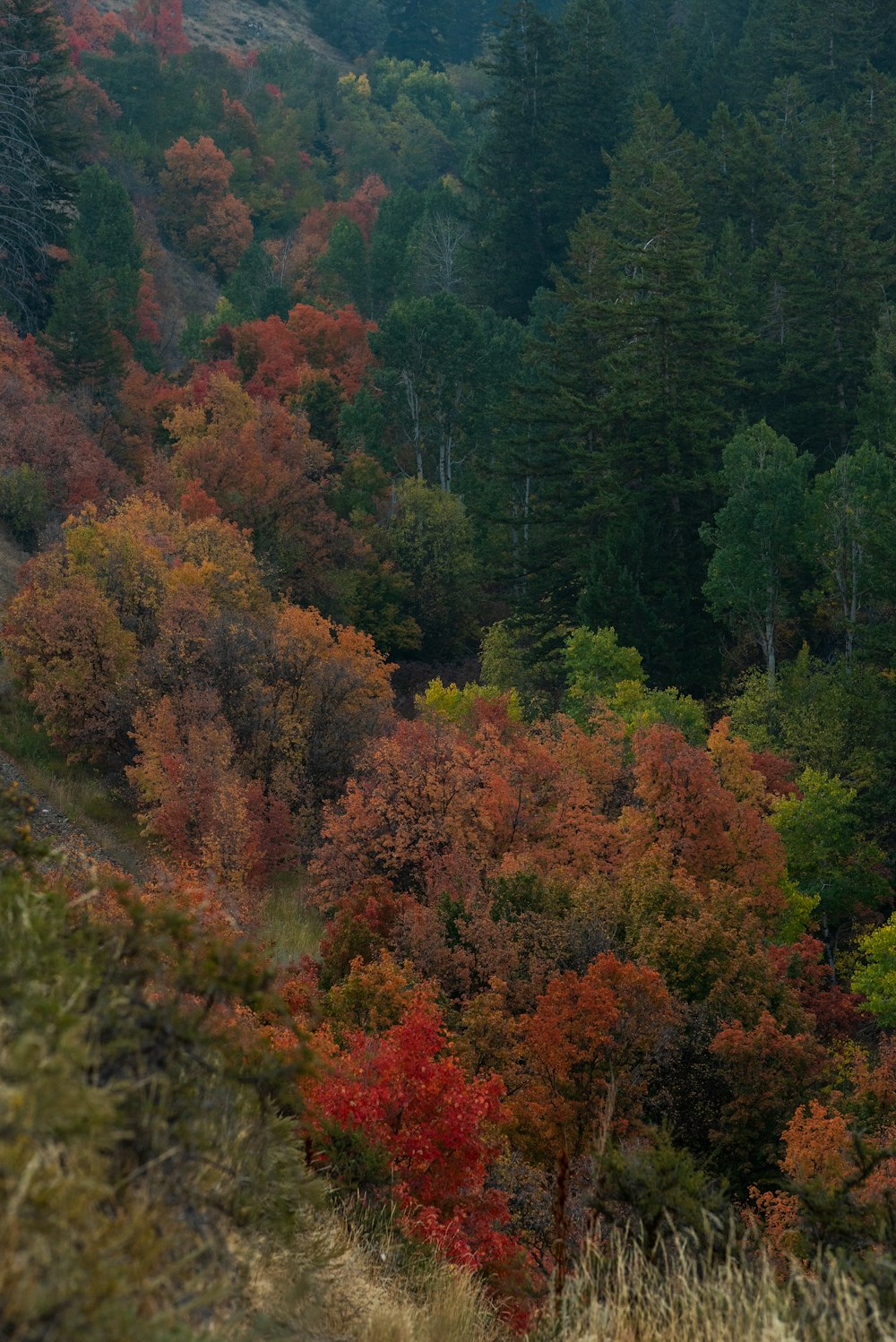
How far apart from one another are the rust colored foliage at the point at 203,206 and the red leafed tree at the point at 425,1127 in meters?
95.0

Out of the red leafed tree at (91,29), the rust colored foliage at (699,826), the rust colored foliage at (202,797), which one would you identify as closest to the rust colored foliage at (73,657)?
the rust colored foliage at (202,797)

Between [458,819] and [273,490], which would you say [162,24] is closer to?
[273,490]

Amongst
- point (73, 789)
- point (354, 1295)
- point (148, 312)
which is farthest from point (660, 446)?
point (354, 1295)

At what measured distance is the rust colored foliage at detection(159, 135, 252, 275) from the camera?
10375 centimetres

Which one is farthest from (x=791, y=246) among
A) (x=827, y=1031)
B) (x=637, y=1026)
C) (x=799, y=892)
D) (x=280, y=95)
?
(x=280, y=95)

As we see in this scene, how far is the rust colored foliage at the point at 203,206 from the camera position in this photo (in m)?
104

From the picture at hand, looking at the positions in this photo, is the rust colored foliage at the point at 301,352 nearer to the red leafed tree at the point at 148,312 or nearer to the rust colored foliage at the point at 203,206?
the red leafed tree at the point at 148,312

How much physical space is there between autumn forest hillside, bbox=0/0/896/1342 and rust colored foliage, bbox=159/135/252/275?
427 millimetres

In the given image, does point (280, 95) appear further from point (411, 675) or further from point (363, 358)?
point (411, 675)

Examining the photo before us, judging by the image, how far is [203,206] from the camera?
105m

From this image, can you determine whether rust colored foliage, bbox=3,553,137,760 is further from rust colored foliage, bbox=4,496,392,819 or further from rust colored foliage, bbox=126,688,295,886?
rust colored foliage, bbox=126,688,295,886

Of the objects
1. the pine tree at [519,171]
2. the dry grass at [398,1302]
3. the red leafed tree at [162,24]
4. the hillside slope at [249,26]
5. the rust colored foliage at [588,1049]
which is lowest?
the rust colored foliage at [588,1049]

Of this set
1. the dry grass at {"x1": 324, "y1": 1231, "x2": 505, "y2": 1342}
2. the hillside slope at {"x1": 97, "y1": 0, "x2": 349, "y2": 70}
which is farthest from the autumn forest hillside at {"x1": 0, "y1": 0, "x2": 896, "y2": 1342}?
the hillside slope at {"x1": 97, "y1": 0, "x2": 349, "y2": 70}

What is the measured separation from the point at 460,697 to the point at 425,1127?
41.4 metres
